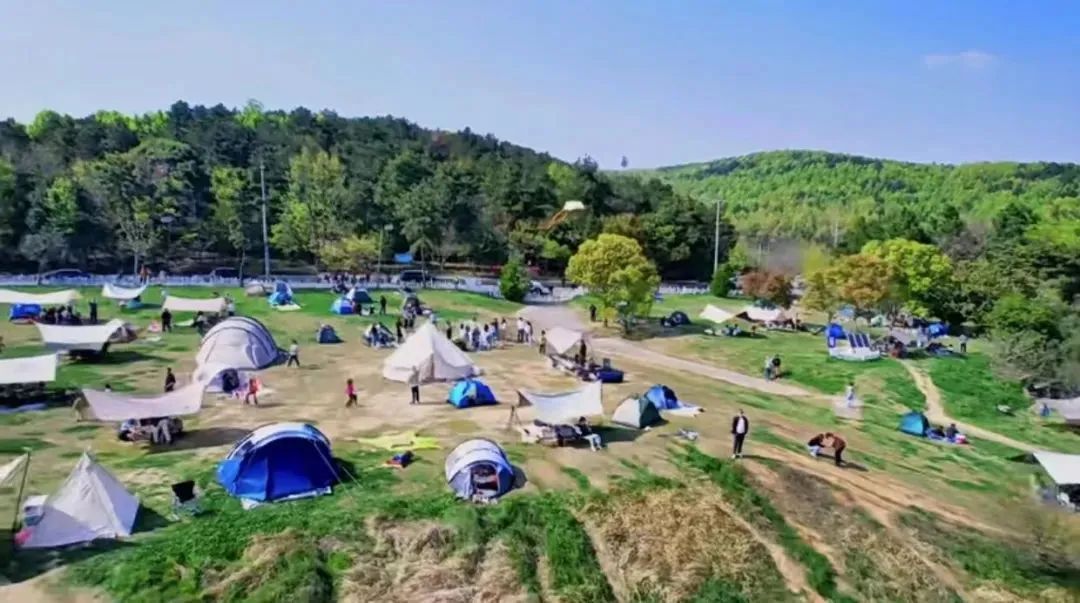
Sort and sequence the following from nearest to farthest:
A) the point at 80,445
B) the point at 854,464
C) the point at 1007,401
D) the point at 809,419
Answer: the point at 80,445 < the point at 854,464 < the point at 809,419 < the point at 1007,401

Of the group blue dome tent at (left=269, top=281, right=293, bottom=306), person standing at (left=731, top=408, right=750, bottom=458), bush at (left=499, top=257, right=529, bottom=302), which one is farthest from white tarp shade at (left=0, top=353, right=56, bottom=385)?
bush at (left=499, top=257, right=529, bottom=302)

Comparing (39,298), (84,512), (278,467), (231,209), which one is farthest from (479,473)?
(231,209)

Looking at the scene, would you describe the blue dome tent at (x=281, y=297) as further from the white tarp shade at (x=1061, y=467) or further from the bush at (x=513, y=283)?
the white tarp shade at (x=1061, y=467)

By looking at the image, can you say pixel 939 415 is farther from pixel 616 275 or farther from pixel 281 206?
pixel 281 206

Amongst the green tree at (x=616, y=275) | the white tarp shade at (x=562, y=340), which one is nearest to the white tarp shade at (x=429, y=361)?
the white tarp shade at (x=562, y=340)

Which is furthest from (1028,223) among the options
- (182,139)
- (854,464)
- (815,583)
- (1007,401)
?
(182,139)

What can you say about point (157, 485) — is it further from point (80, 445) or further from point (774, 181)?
point (774, 181)
